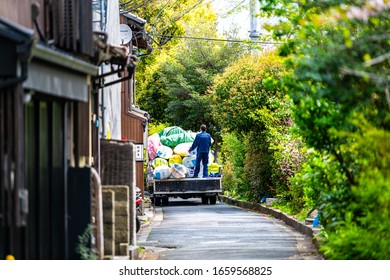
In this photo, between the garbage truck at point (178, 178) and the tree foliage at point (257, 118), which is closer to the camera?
the tree foliage at point (257, 118)

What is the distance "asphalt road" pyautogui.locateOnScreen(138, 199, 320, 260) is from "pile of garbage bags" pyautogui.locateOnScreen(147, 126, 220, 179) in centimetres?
720

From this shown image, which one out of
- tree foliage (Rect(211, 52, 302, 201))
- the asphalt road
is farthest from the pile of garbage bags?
the asphalt road

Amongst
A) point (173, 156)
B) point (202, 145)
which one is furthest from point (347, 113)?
point (173, 156)

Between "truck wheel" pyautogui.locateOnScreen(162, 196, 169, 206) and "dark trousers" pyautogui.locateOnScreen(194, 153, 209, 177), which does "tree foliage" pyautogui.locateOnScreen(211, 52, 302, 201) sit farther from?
"truck wheel" pyautogui.locateOnScreen(162, 196, 169, 206)

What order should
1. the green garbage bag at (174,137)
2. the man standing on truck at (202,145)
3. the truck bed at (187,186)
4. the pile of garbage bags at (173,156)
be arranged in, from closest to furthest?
the man standing on truck at (202,145), the truck bed at (187,186), the pile of garbage bags at (173,156), the green garbage bag at (174,137)

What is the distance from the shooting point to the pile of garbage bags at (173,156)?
37656 mm

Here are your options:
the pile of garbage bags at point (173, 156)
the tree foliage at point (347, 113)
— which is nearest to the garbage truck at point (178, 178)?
the pile of garbage bags at point (173, 156)

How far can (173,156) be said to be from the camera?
130 ft

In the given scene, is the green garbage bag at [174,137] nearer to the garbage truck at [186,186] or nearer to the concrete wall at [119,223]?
the garbage truck at [186,186]

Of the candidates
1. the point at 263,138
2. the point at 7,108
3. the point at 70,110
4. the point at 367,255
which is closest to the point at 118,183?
the point at 70,110

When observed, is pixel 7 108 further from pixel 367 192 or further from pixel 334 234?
pixel 334 234

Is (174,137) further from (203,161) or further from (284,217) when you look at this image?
(284,217)

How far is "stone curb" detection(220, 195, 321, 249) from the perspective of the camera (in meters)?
20.3

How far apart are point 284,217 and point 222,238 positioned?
6.37 m
